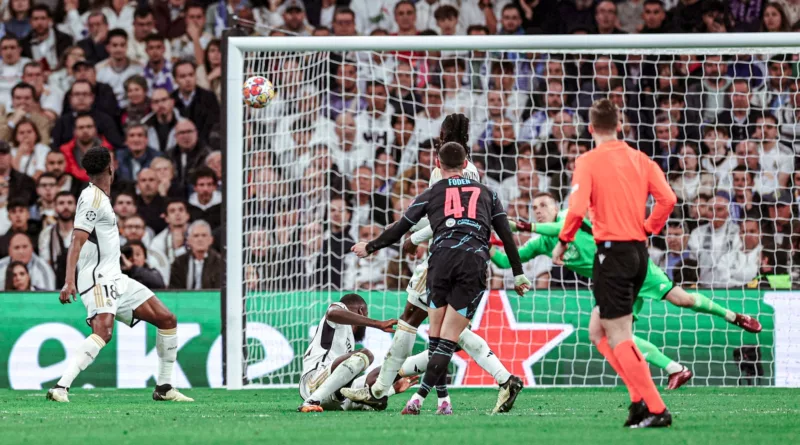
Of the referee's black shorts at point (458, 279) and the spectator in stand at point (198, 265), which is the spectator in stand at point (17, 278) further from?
the referee's black shorts at point (458, 279)

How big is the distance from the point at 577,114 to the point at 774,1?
132 inches

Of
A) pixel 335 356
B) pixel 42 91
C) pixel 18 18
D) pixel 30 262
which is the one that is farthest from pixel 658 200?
pixel 18 18

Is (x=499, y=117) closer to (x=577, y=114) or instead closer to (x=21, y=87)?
(x=577, y=114)

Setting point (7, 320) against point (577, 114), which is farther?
point (577, 114)

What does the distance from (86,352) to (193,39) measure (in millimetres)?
6898

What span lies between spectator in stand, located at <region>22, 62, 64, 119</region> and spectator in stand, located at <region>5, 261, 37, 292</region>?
2716mm

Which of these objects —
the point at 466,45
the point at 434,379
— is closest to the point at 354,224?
the point at 466,45

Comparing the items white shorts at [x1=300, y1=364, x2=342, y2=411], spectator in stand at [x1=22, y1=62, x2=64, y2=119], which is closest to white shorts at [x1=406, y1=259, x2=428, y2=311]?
white shorts at [x1=300, y1=364, x2=342, y2=411]

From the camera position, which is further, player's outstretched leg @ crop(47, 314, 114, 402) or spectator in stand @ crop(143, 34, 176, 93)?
spectator in stand @ crop(143, 34, 176, 93)

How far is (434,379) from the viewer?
298 inches

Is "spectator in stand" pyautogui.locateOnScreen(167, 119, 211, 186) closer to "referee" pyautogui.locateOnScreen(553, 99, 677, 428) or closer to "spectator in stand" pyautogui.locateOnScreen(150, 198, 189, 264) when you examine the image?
"spectator in stand" pyautogui.locateOnScreen(150, 198, 189, 264)

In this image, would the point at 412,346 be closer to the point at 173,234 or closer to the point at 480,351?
the point at 480,351

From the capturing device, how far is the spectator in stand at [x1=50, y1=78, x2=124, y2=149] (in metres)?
14.7

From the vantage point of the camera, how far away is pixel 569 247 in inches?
420
